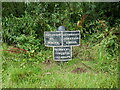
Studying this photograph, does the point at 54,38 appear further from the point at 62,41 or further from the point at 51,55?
the point at 51,55

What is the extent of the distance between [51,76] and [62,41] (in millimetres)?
806

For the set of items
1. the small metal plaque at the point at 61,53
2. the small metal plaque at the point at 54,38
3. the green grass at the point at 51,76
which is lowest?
the green grass at the point at 51,76

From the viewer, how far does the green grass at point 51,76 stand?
2.78 m

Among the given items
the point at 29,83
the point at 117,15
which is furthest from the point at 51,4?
the point at 29,83

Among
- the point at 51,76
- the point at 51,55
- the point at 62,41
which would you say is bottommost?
the point at 51,76

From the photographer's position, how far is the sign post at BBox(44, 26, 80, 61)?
11.7 feet

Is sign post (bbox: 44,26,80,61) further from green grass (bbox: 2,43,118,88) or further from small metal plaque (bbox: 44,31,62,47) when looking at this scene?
green grass (bbox: 2,43,118,88)

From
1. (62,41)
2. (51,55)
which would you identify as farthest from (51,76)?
(51,55)

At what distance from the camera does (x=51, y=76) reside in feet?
10.1

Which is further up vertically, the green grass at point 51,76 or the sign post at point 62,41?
the sign post at point 62,41

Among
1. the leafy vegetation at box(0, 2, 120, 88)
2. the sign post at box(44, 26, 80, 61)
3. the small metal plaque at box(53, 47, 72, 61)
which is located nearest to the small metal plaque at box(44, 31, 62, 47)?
the sign post at box(44, 26, 80, 61)

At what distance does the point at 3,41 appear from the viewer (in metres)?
4.88

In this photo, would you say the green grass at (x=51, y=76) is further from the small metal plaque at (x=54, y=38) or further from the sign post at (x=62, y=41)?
the small metal plaque at (x=54, y=38)

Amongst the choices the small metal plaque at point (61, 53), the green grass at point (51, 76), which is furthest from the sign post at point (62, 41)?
the green grass at point (51, 76)
